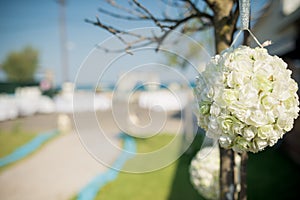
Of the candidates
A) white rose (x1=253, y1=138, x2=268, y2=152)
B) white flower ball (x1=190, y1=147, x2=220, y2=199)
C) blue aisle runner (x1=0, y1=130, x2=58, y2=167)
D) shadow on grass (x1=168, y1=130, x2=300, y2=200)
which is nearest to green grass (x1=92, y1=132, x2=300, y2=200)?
shadow on grass (x1=168, y1=130, x2=300, y2=200)

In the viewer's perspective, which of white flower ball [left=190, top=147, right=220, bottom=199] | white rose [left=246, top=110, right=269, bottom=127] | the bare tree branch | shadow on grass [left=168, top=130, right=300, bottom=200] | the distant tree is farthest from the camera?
the distant tree

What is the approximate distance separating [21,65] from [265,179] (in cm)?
3869

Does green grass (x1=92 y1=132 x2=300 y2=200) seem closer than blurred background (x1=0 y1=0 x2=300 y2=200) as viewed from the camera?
No

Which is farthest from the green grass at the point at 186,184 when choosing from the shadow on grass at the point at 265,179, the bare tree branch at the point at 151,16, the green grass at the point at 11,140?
the green grass at the point at 11,140

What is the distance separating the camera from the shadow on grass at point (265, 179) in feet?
10.4

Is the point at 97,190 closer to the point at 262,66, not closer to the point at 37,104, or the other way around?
the point at 262,66

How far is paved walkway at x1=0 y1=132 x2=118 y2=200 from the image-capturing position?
3547 millimetres

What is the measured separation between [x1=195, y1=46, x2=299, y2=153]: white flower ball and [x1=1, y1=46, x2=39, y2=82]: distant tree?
37611 mm

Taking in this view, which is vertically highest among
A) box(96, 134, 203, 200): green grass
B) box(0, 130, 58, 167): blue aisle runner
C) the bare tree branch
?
the bare tree branch

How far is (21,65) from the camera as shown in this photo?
36688 millimetres

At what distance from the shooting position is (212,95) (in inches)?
31.1

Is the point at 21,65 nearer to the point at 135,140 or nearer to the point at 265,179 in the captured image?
the point at 135,140

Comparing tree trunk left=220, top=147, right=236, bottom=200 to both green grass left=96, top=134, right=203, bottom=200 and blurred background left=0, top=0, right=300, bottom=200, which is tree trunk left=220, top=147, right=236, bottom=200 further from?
green grass left=96, top=134, right=203, bottom=200

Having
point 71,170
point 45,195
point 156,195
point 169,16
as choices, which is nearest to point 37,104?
point 71,170
